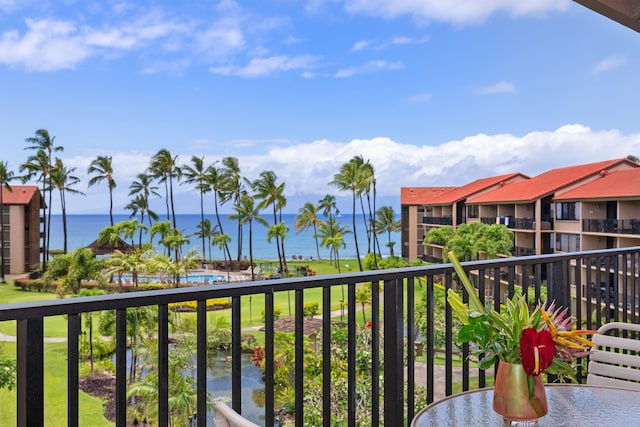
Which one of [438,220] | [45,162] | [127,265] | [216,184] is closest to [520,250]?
[438,220]

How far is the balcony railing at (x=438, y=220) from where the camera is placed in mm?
32756

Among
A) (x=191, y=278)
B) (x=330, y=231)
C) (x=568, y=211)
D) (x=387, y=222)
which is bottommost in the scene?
(x=191, y=278)

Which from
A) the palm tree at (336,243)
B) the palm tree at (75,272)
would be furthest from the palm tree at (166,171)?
the palm tree at (336,243)

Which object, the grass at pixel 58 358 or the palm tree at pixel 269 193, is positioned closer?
the grass at pixel 58 358

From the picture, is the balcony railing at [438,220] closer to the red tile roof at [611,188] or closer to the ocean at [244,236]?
the ocean at [244,236]

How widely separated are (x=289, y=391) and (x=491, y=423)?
57.2 ft

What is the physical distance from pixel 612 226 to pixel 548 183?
6742 millimetres

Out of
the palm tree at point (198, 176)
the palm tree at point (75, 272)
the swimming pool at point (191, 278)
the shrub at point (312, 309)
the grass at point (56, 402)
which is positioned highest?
the palm tree at point (198, 176)

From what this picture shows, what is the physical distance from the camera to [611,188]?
20.4 metres

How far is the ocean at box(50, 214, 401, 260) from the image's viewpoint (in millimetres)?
36009

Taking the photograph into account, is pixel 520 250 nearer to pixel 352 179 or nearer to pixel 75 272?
pixel 352 179

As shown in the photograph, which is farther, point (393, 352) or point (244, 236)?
point (244, 236)

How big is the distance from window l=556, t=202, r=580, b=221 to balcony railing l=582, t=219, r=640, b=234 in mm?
810

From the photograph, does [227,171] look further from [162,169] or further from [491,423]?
[491,423]
